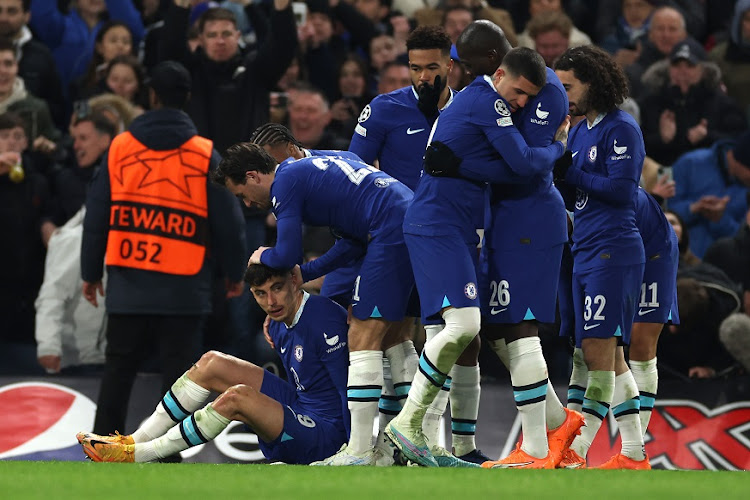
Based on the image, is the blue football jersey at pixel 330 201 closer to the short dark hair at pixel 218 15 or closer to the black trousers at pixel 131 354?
the black trousers at pixel 131 354

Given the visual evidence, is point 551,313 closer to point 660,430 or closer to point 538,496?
point 538,496

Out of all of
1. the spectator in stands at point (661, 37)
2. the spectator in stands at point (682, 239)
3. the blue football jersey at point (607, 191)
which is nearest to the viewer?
the blue football jersey at point (607, 191)

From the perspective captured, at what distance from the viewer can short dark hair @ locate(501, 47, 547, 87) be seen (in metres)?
7.92

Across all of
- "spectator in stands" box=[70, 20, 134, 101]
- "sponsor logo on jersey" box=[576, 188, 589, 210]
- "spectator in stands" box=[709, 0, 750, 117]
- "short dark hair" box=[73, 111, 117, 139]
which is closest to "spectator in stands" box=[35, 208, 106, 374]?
"short dark hair" box=[73, 111, 117, 139]

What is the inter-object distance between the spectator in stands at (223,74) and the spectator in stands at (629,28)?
4.33m

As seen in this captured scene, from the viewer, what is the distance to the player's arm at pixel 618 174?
847 cm

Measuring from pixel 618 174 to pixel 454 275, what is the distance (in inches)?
50.4

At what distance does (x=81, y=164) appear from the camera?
11945mm

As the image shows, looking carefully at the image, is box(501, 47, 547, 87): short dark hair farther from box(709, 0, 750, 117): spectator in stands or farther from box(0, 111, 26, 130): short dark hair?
box(709, 0, 750, 117): spectator in stands

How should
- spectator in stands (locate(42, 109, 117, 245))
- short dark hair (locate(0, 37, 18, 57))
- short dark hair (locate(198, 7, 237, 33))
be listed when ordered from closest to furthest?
1. short dark hair (locate(198, 7, 237, 33))
2. spectator in stands (locate(42, 109, 117, 245))
3. short dark hair (locate(0, 37, 18, 57))

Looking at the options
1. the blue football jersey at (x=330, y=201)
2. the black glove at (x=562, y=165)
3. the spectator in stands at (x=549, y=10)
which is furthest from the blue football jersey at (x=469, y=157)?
the spectator in stands at (x=549, y=10)

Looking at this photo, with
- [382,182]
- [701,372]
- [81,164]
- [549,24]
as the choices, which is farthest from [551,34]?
[382,182]

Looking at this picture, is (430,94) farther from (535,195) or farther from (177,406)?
(177,406)

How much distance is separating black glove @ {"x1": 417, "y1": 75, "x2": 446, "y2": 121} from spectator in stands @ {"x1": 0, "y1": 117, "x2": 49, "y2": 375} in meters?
4.14
